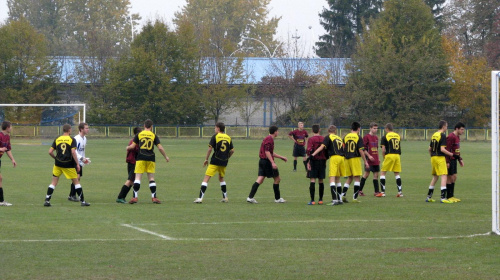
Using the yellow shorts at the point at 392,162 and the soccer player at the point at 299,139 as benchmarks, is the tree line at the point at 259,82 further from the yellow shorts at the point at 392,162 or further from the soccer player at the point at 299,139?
the yellow shorts at the point at 392,162

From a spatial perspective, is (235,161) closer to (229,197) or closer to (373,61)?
(229,197)

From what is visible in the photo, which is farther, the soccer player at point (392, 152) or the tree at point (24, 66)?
the tree at point (24, 66)

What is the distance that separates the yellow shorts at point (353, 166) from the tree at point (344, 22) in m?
69.9

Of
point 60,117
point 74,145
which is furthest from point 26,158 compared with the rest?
point 74,145

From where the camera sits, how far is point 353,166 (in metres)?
16.5

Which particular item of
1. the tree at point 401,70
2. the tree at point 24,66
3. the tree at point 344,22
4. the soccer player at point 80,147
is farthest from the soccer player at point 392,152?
the tree at point 344,22

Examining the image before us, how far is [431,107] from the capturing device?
66562 mm

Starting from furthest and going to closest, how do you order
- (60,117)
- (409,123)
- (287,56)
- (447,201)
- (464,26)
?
(464,26), (287,56), (409,123), (60,117), (447,201)

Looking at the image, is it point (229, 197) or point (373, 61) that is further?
point (373, 61)

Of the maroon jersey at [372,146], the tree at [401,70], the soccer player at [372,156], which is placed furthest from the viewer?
the tree at [401,70]

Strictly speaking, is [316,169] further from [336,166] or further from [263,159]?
[263,159]

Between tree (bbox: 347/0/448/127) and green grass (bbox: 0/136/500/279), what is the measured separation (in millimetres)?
47371

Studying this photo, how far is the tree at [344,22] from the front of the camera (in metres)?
85.9

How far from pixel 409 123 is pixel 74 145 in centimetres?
5423
